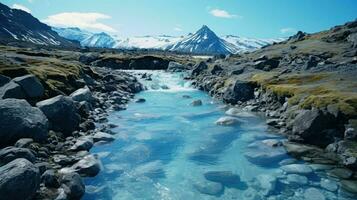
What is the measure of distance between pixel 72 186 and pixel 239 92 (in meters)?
41.2

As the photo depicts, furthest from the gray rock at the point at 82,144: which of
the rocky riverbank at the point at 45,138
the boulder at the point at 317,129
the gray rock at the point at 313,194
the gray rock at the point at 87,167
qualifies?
the boulder at the point at 317,129

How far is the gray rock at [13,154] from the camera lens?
22.7m

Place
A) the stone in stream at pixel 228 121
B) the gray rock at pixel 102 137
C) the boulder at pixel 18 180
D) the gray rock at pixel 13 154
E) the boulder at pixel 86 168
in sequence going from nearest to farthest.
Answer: the boulder at pixel 18 180
the gray rock at pixel 13 154
the boulder at pixel 86 168
the gray rock at pixel 102 137
the stone in stream at pixel 228 121

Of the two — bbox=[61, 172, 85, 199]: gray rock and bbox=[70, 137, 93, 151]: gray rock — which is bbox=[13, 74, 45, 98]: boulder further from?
bbox=[61, 172, 85, 199]: gray rock

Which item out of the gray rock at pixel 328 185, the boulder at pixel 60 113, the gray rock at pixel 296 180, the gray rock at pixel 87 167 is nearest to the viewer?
the gray rock at pixel 328 185

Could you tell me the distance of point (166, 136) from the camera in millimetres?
38594

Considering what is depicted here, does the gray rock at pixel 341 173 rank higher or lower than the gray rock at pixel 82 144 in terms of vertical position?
higher

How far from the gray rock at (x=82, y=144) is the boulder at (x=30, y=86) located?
8.67 m

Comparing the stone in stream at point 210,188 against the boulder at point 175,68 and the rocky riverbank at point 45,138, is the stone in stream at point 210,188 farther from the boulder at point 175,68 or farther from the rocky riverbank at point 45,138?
the boulder at point 175,68

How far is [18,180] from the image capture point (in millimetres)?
19016

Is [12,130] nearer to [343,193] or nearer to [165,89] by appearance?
[343,193]

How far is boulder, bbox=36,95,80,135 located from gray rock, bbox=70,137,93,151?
9.04ft

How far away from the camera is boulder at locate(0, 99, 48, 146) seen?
2681cm

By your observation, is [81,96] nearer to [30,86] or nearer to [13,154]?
[30,86]
